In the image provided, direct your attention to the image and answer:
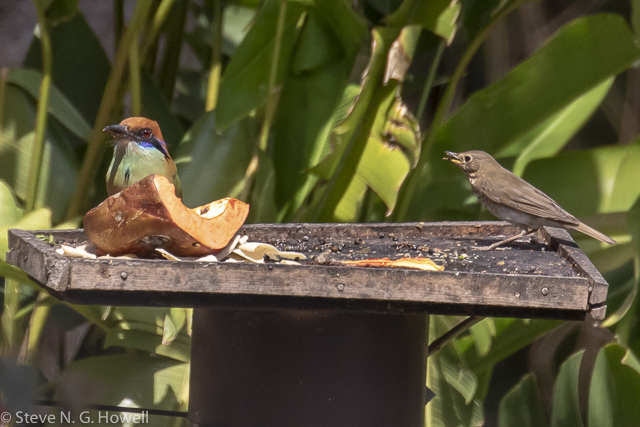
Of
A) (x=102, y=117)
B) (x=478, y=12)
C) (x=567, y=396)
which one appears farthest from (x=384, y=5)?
(x=567, y=396)

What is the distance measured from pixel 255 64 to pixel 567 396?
1581 millimetres

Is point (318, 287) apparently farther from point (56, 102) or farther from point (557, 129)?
point (557, 129)

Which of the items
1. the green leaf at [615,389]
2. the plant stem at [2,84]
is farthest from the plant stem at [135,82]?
the green leaf at [615,389]

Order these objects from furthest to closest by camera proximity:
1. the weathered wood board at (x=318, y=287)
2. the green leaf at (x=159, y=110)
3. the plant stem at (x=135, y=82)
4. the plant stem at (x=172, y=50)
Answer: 1. the plant stem at (x=172, y=50)
2. the green leaf at (x=159, y=110)
3. the plant stem at (x=135, y=82)
4. the weathered wood board at (x=318, y=287)

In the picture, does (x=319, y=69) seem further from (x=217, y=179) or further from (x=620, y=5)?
(x=620, y=5)

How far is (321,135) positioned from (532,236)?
0.90 m

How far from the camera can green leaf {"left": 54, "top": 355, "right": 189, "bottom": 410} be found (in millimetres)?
2137

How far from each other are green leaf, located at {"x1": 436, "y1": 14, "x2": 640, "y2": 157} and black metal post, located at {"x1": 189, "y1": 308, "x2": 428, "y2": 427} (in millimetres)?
1322

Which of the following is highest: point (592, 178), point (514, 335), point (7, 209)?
point (592, 178)

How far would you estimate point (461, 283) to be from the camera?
3.34 feet

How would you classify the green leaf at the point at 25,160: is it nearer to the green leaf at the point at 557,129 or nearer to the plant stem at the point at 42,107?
the plant stem at the point at 42,107

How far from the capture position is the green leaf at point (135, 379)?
2.14m

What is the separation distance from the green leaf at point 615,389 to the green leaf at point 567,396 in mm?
130

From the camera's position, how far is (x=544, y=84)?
2406mm
